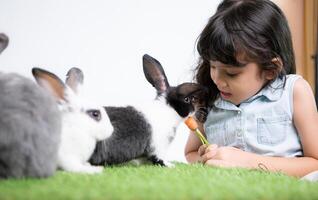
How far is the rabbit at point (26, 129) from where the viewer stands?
69 cm

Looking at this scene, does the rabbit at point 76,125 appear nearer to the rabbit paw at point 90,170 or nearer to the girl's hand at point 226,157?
the rabbit paw at point 90,170

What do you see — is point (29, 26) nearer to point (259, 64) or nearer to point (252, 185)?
point (259, 64)

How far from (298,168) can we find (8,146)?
93cm

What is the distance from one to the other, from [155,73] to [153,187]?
1.59 ft

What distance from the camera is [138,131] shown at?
3.24 feet

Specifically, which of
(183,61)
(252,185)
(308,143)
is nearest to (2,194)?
(252,185)

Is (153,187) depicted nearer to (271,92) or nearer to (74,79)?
(74,79)

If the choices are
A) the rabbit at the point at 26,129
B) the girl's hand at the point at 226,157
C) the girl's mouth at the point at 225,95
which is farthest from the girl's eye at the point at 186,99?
the rabbit at the point at 26,129

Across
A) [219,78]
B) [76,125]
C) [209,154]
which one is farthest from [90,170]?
[219,78]

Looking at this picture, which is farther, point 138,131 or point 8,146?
point 138,131

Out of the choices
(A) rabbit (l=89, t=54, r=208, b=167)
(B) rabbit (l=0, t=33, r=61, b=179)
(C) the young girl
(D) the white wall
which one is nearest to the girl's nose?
(C) the young girl

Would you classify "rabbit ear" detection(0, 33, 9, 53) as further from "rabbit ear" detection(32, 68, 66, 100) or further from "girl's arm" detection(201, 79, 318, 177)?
"girl's arm" detection(201, 79, 318, 177)

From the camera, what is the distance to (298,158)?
1.34 m

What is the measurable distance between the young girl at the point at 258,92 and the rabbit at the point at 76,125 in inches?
17.8
